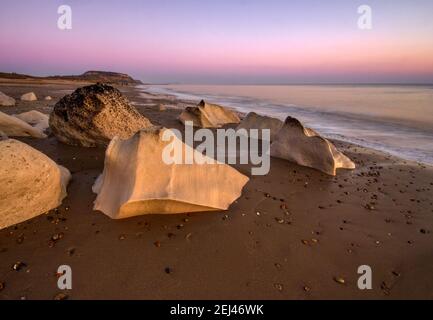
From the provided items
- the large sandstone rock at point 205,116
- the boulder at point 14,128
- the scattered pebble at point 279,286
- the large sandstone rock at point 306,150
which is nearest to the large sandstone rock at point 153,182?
the scattered pebble at point 279,286

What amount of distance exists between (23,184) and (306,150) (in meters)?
4.42

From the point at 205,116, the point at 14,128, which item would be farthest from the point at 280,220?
the point at 205,116

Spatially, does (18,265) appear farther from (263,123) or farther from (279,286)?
(263,123)

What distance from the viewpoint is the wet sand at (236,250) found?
2357mm

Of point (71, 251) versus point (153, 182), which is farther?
point (153, 182)

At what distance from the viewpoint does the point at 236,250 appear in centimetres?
284

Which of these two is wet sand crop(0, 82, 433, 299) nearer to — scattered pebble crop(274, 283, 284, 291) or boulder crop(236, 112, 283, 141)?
scattered pebble crop(274, 283, 284, 291)

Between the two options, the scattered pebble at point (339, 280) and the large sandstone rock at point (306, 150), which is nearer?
the scattered pebble at point (339, 280)

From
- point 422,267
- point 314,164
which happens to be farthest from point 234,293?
point 314,164

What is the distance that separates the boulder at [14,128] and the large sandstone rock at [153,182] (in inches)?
150

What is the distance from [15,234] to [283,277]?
8.30 feet

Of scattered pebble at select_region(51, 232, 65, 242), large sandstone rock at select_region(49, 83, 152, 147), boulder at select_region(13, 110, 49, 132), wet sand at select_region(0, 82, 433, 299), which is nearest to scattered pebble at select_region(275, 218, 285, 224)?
wet sand at select_region(0, 82, 433, 299)

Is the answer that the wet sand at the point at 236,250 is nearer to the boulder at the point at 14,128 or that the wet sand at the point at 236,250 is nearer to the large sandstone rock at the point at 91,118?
the large sandstone rock at the point at 91,118

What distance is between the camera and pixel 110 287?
2.30 meters
